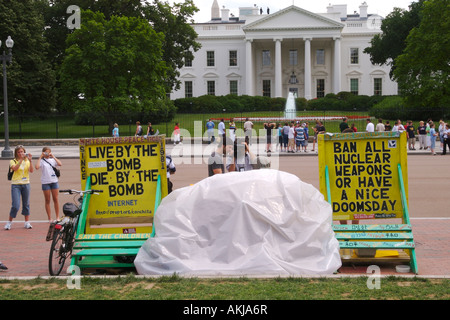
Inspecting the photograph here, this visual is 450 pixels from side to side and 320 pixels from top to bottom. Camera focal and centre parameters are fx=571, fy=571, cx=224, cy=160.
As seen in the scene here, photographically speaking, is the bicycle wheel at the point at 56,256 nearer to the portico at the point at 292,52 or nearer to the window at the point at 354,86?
the portico at the point at 292,52

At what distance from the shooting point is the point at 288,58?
8844cm

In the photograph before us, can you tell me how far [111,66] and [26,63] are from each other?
8051 millimetres

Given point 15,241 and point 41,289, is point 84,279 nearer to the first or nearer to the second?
point 41,289

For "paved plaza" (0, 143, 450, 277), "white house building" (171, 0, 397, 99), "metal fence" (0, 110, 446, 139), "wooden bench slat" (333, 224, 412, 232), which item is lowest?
"paved plaza" (0, 143, 450, 277)

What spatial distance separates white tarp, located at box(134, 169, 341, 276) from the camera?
23.0ft

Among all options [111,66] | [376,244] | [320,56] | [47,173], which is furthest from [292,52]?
[376,244]

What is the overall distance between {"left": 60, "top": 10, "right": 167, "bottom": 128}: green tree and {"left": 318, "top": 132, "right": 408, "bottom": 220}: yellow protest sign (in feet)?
115

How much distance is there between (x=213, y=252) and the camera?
7152 millimetres

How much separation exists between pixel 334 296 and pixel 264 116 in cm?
4623

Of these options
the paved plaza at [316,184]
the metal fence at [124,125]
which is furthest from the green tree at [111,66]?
the paved plaza at [316,184]

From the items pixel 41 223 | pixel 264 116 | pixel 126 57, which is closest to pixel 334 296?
pixel 41 223

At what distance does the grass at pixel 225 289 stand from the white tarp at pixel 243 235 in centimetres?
30

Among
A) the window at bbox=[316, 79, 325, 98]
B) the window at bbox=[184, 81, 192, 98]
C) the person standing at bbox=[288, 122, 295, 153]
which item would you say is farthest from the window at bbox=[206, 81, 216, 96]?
the person standing at bbox=[288, 122, 295, 153]

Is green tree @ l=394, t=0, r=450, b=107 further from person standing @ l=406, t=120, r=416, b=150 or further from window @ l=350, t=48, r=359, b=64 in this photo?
window @ l=350, t=48, r=359, b=64
